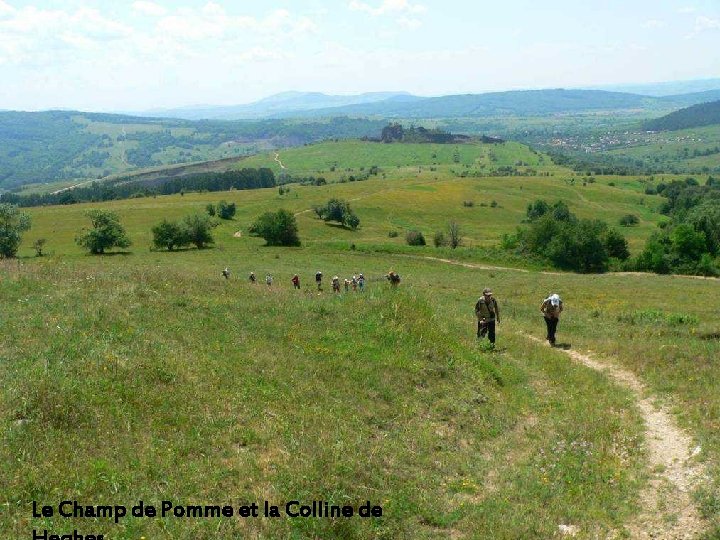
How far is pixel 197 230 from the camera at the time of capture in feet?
268

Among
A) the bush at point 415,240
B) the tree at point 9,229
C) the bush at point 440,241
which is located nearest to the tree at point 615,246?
the bush at point 440,241

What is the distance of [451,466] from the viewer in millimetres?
11438

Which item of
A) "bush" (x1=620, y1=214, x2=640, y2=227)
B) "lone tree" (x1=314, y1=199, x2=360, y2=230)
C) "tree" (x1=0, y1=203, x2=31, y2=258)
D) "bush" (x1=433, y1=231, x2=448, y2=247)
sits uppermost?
"tree" (x1=0, y1=203, x2=31, y2=258)

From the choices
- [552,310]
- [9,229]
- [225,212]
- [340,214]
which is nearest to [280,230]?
[340,214]

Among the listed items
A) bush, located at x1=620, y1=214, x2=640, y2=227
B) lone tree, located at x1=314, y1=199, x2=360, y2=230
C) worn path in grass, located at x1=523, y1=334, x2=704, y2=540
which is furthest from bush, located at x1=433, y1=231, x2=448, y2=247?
worn path in grass, located at x1=523, y1=334, x2=704, y2=540

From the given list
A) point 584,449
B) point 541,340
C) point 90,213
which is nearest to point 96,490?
point 584,449

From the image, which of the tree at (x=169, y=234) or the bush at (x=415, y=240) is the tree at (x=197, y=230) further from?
the bush at (x=415, y=240)

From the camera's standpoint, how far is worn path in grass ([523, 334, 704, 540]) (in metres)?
9.20

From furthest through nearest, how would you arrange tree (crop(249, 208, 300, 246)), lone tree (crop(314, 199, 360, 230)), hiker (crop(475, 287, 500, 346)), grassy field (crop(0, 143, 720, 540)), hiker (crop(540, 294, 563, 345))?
lone tree (crop(314, 199, 360, 230))
tree (crop(249, 208, 300, 246))
hiker (crop(540, 294, 563, 345))
hiker (crop(475, 287, 500, 346))
grassy field (crop(0, 143, 720, 540))

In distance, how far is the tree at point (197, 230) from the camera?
8131cm

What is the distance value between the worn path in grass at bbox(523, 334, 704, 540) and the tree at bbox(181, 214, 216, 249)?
74051mm

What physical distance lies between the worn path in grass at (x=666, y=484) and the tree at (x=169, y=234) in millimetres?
73891

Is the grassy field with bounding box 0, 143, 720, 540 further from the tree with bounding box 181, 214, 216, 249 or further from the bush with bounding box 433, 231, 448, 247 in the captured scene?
the bush with bounding box 433, 231, 448, 247

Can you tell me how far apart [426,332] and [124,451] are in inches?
404
